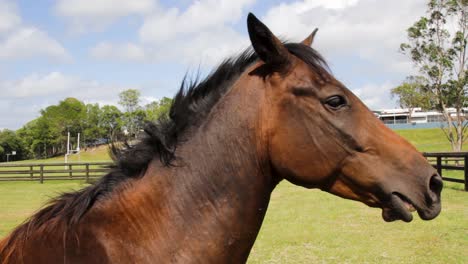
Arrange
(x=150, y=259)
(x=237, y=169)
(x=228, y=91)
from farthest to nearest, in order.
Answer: (x=228, y=91) → (x=237, y=169) → (x=150, y=259)

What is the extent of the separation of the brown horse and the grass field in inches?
128

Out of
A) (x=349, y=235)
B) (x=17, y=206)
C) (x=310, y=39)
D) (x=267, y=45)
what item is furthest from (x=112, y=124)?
(x=17, y=206)

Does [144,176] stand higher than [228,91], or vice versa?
[228,91]

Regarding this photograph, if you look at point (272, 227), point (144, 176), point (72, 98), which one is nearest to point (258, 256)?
point (272, 227)

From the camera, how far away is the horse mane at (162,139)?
93.8 inches

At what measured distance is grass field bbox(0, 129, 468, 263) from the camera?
791cm

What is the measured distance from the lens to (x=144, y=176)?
2.41m

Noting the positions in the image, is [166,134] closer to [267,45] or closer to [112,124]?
[267,45]

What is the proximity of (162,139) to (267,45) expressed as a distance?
0.83 metres

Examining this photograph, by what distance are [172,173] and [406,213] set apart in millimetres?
1309

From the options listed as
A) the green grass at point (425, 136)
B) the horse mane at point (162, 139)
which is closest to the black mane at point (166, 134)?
the horse mane at point (162, 139)

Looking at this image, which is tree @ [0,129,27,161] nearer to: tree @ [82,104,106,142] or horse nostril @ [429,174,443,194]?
tree @ [82,104,106,142]

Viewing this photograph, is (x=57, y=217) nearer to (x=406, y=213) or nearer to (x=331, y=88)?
(x=331, y=88)

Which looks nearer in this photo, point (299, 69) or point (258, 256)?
point (299, 69)
